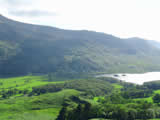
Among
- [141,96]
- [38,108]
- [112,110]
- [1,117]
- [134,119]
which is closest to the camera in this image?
[134,119]

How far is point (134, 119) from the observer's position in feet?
348

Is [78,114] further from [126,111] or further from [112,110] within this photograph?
[126,111]

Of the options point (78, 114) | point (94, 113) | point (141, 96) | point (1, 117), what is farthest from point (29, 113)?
point (141, 96)

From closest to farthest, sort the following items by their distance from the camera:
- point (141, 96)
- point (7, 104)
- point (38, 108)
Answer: point (38, 108)
point (7, 104)
point (141, 96)

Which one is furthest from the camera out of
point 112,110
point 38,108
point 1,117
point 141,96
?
point 141,96

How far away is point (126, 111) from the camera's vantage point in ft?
352

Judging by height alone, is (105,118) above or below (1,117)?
above

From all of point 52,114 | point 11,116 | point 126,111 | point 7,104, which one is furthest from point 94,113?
point 7,104

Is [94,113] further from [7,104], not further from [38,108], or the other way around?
[7,104]

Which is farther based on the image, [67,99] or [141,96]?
[141,96]

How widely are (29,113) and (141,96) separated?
13211cm

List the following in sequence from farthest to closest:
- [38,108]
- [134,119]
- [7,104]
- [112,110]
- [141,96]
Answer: [141,96]
[7,104]
[38,108]
[112,110]
[134,119]

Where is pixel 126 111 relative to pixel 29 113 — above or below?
above

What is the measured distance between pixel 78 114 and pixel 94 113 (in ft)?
37.1
